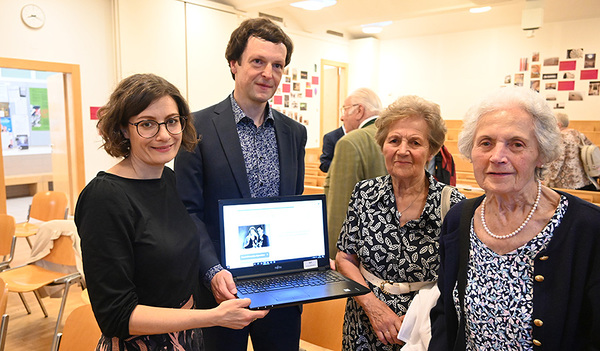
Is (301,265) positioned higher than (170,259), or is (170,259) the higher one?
(170,259)

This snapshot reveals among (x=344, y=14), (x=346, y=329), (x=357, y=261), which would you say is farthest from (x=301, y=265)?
(x=344, y=14)

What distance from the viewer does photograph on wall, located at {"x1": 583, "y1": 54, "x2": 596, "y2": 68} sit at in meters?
9.33

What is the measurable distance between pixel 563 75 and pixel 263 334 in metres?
10.3

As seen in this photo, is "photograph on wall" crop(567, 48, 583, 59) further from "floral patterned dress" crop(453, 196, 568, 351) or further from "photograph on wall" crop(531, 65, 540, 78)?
"floral patterned dress" crop(453, 196, 568, 351)

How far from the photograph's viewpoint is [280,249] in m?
1.64

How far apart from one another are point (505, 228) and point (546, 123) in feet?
1.02

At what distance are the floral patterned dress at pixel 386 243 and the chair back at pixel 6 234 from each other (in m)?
3.52

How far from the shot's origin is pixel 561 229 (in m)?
1.14

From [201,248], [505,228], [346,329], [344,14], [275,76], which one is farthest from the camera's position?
[344,14]

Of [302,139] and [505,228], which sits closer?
[505,228]

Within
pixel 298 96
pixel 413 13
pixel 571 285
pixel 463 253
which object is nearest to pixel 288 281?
pixel 463 253

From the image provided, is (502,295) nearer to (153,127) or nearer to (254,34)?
(153,127)

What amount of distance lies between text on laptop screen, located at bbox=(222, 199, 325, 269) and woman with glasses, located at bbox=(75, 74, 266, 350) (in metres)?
0.14

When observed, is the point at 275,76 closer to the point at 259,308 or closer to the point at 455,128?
the point at 259,308
